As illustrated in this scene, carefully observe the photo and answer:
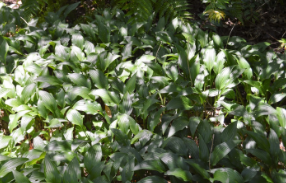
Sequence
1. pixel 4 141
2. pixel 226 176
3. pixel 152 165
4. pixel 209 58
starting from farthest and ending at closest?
pixel 209 58 < pixel 4 141 < pixel 152 165 < pixel 226 176

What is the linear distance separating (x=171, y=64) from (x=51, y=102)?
3.37 ft

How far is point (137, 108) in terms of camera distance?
85.8 inches

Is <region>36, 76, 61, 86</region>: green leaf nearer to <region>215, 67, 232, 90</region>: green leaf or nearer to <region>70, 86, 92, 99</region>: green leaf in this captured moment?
<region>70, 86, 92, 99</region>: green leaf

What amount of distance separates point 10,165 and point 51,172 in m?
0.31

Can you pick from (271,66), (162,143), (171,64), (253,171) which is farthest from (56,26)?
(253,171)

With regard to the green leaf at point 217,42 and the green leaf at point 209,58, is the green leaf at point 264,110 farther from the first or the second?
the green leaf at point 217,42

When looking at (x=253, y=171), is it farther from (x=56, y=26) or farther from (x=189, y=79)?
(x=56, y=26)

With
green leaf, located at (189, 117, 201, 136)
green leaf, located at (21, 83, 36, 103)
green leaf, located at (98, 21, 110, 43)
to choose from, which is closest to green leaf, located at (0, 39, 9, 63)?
green leaf, located at (21, 83, 36, 103)

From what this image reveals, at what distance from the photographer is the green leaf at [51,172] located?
5.06ft

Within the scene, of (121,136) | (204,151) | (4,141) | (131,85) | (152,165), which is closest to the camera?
(152,165)

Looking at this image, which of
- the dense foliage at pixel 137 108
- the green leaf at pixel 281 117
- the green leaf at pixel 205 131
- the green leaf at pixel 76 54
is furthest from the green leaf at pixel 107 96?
the green leaf at pixel 281 117

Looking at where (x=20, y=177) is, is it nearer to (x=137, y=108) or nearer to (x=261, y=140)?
(x=137, y=108)

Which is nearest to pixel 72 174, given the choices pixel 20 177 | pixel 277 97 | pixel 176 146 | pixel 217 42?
pixel 20 177

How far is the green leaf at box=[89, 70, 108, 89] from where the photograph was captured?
2277mm
